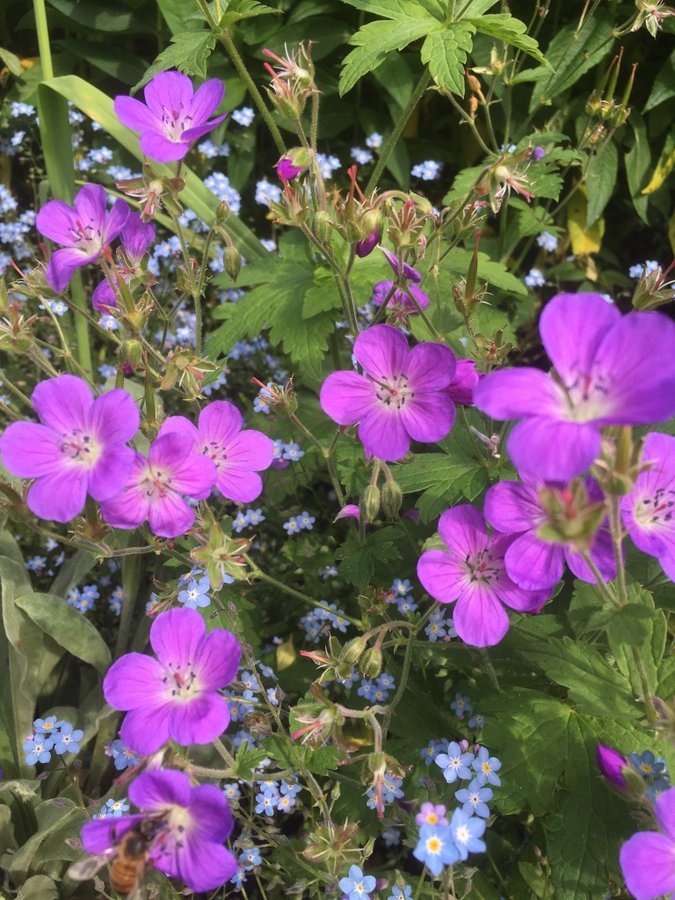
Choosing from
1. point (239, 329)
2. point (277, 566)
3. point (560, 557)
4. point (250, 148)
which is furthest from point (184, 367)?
point (250, 148)

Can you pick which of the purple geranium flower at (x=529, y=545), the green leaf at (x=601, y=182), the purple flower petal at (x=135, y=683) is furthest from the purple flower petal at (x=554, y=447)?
the green leaf at (x=601, y=182)

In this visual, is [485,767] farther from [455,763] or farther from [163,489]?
[163,489]

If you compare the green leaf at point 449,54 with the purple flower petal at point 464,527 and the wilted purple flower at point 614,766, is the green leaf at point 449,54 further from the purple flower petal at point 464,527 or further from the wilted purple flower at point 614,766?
the wilted purple flower at point 614,766

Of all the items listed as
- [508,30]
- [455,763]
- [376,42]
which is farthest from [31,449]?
[508,30]

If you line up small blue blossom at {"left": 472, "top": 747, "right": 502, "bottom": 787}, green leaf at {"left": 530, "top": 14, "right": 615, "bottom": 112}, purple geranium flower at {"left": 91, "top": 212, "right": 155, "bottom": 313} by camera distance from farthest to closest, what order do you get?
1. green leaf at {"left": 530, "top": 14, "right": 615, "bottom": 112}
2. purple geranium flower at {"left": 91, "top": 212, "right": 155, "bottom": 313}
3. small blue blossom at {"left": 472, "top": 747, "right": 502, "bottom": 787}

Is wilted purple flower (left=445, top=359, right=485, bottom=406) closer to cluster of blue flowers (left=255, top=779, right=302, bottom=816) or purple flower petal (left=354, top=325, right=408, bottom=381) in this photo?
purple flower petal (left=354, top=325, right=408, bottom=381)

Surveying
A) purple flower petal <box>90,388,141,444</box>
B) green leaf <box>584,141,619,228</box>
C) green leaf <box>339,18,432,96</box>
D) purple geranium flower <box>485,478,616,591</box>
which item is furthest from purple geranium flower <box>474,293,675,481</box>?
green leaf <box>584,141,619,228</box>
